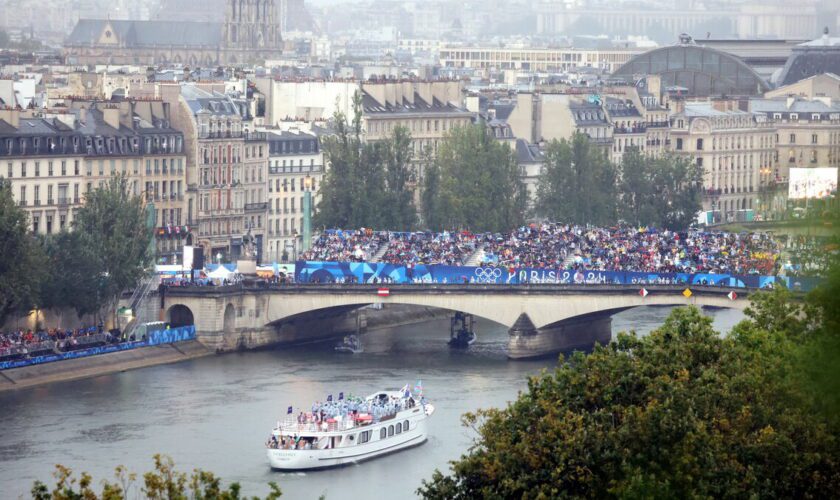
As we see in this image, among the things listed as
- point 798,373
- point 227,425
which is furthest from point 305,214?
point 798,373

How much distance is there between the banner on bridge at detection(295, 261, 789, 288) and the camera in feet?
283

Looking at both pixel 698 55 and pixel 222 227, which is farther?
pixel 698 55

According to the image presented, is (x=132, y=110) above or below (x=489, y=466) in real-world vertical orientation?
above

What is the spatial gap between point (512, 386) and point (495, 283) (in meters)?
10.7

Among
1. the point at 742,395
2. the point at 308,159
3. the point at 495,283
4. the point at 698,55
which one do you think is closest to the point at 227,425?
the point at 495,283

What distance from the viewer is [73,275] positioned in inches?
3287

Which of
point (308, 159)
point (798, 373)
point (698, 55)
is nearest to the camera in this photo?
Answer: point (798, 373)

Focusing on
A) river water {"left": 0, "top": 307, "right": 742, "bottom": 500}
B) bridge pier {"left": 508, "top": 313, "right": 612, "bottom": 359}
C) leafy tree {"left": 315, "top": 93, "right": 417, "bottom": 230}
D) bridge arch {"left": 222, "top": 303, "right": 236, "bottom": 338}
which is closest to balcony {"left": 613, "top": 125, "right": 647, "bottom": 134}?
leafy tree {"left": 315, "top": 93, "right": 417, "bottom": 230}

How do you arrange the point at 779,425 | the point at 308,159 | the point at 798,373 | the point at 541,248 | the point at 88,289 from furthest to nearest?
the point at 308,159, the point at 541,248, the point at 88,289, the point at 779,425, the point at 798,373

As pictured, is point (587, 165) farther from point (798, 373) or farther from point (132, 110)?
point (798, 373)

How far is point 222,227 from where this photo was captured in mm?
105812

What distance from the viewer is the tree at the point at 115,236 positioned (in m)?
84.9

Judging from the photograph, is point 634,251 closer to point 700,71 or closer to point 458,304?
point 458,304

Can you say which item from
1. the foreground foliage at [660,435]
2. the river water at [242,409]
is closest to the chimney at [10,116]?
the river water at [242,409]
